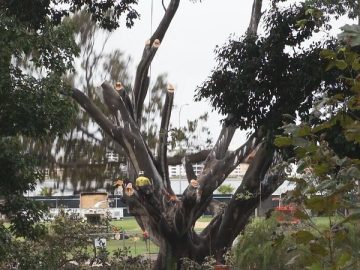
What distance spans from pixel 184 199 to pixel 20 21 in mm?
5220

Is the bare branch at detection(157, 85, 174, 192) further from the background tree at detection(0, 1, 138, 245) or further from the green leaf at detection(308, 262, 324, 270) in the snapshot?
the green leaf at detection(308, 262, 324, 270)

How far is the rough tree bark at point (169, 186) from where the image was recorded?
1004 centimetres

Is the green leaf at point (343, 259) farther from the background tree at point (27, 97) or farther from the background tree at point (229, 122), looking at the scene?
the background tree at point (229, 122)

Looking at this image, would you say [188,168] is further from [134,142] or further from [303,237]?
[303,237]

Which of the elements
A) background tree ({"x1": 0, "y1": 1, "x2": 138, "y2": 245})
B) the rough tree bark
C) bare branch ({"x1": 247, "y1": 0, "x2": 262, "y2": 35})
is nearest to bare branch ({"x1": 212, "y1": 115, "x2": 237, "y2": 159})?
the rough tree bark

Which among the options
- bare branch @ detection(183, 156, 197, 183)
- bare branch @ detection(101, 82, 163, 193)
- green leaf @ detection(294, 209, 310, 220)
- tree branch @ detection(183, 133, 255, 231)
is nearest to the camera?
green leaf @ detection(294, 209, 310, 220)

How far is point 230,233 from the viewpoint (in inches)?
429

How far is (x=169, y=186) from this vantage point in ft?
35.2

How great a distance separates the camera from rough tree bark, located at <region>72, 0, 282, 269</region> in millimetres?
10039

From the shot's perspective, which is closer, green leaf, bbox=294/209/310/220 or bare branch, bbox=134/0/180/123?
green leaf, bbox=294/209/310/220

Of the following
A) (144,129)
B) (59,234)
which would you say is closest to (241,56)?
(59,234)

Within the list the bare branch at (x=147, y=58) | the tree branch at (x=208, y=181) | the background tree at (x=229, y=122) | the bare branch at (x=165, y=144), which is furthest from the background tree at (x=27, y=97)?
the bare branch at (x=147, y=58)

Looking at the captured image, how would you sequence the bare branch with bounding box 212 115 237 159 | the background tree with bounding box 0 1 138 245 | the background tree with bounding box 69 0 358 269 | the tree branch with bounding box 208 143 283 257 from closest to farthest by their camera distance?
the background tree with bounding box 0 1 138 245 → the background tree with bounding box 69 0 358 269 → the tree branch with bounding box 208 143 283 257 → the bare branch with bounding box 212 115 237 159

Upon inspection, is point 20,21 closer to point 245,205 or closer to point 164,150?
point 164,150
